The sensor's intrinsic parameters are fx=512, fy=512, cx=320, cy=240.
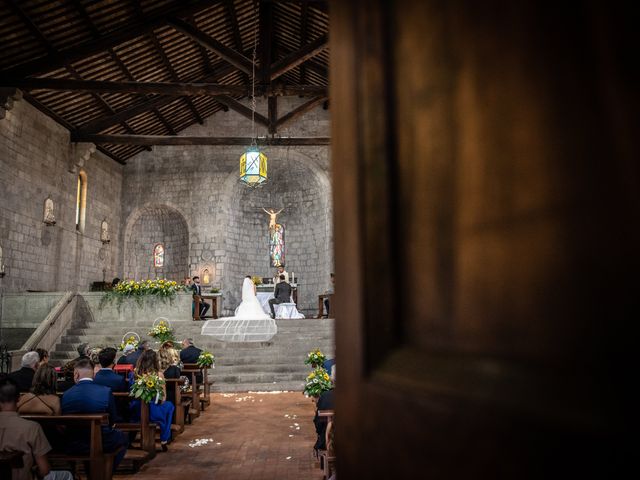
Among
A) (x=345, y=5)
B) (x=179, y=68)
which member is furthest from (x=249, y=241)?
(x=345, y=5)

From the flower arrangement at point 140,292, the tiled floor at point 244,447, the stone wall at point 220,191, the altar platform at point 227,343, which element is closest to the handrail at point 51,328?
the altar platform at point 227,343

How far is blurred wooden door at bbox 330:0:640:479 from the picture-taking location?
13.1 inches

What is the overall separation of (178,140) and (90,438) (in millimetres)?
11842

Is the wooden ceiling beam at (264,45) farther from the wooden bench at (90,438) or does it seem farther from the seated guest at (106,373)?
the wooden bench at (90,438)

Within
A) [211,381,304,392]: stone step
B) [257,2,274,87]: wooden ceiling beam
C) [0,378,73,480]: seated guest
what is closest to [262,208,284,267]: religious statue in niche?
[257,2,274,87]: wooden ceiling beam

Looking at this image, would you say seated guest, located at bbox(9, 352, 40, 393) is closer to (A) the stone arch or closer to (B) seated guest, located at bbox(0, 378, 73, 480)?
(B) seated guest, located at bbox(0, 378, 73, 480)

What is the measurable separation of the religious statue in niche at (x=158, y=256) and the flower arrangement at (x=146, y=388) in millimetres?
13312

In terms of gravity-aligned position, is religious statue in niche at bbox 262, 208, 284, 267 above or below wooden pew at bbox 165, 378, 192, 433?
above

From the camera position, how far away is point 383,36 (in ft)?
1.96

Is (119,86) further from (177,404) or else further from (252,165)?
(177,404)

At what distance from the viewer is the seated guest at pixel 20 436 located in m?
2.86

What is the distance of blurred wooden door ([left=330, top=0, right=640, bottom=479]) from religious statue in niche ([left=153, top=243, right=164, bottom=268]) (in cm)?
1761

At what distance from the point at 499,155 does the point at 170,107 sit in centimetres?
1571

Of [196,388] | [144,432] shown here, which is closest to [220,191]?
[196,388]
